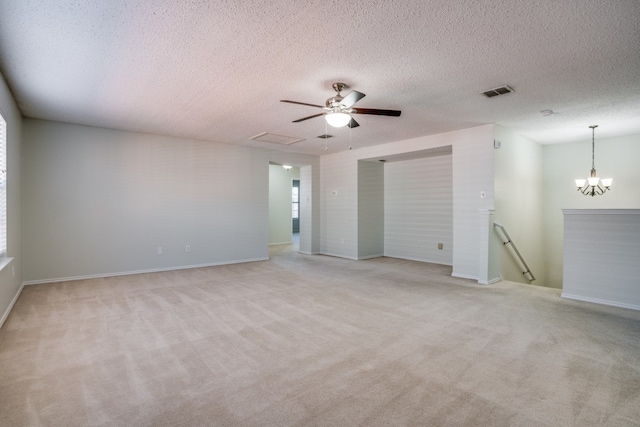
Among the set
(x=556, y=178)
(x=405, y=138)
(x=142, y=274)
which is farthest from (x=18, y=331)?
(x=556, y=178)

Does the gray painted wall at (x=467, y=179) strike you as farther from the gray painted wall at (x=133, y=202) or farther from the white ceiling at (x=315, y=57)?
the gray painted wall at (x=133, y=202)

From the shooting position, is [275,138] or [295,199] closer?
[275,138]

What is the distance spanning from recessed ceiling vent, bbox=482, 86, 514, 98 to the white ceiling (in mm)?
84

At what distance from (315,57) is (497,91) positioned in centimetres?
226

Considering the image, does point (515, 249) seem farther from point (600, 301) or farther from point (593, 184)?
point (593, 184)

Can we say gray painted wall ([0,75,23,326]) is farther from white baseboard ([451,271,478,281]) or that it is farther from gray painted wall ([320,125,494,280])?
white baseboard ([451,271,478,281])

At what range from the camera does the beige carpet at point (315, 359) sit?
1871mm

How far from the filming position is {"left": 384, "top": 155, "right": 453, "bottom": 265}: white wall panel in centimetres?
682

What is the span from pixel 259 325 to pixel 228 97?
2721mm

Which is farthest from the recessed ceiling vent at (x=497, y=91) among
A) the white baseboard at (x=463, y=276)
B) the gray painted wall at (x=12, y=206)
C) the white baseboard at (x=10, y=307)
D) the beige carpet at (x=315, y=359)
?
the white baseboard at (x=10, y=307)

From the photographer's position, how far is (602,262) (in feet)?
13.2

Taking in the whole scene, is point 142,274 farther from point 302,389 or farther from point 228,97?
point 302,389

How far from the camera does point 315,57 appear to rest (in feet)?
9.39

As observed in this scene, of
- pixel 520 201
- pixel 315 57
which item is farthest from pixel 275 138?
pixel 520 201
